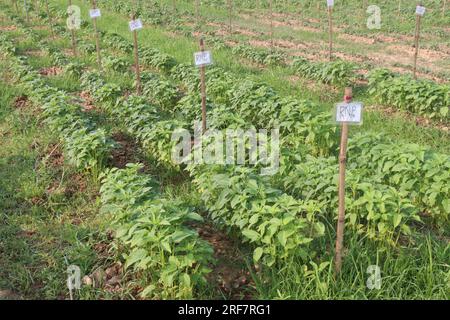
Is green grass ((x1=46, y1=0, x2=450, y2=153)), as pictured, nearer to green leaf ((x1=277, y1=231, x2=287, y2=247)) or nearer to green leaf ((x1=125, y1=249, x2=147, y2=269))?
green leaf ((x1=277, y1=231, x2=287, y2=247))

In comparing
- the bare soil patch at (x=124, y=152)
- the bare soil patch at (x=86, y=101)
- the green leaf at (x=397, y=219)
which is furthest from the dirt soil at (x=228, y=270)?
the bare soil patch at (x=86, y=101)

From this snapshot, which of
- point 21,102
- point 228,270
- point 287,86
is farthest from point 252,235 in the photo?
point 21,102

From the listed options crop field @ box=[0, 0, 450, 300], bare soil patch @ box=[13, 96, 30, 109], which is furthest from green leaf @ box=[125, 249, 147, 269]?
bare soil patch @ box=[13, 96, 30, 109]

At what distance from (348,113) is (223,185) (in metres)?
1.23

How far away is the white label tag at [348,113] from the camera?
319 cm

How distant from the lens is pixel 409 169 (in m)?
4.21

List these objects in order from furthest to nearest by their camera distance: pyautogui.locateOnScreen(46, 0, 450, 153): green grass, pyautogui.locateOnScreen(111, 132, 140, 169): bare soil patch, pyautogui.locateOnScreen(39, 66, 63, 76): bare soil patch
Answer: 1. pyautogui.locateOnScreen(39, 66, 63, 76): bare soil patch
2. pyautogui.locateOnScreen(46, 0, 450, 153): green grass
3. pyautogui.locateOnScreen(111, 132, 140, 169): bare soil patch

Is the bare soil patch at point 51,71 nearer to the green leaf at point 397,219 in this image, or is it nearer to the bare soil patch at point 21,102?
the bare soil patch at point 21,102

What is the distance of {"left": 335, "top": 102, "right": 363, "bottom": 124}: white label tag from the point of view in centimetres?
319

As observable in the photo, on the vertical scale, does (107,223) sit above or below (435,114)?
below

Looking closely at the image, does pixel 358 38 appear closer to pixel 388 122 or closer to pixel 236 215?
pixel 388 122

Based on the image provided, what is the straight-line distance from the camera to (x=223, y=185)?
3.88m

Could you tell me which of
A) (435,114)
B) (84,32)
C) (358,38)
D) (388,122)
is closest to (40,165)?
(388,122)
